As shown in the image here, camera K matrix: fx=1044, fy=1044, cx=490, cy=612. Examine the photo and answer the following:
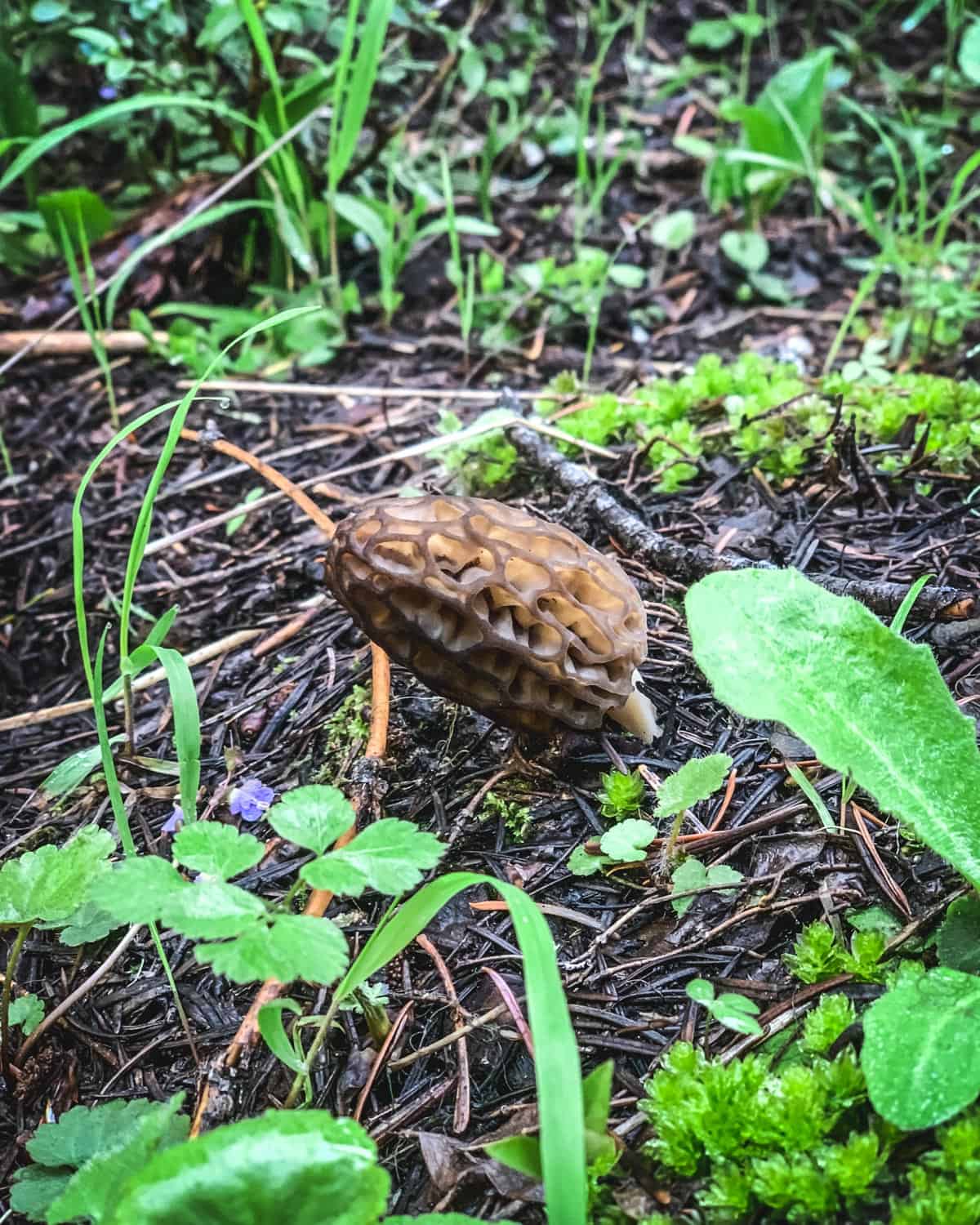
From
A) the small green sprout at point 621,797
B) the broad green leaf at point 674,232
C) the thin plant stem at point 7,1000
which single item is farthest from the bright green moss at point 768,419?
the thin plant stem at point 7,1000

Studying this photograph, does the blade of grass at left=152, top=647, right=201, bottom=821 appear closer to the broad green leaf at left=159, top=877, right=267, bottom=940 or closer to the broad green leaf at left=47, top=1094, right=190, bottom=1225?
the broad green leaf at left=159, top=877, right=267, bottom=940

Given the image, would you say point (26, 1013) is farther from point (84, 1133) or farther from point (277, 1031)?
point (277, 1031)

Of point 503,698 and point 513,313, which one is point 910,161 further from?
point 503,698

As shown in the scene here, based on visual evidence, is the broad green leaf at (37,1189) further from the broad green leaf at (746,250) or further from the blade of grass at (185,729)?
the broad green leaf at (746,250)

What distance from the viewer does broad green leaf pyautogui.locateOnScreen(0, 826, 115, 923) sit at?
181 cm

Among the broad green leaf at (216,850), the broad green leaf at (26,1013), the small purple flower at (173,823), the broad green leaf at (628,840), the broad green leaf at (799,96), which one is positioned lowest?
the broad green leaf at (26,1013)

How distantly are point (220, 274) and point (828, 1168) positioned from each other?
4.54m

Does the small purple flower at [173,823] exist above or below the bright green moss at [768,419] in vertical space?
below

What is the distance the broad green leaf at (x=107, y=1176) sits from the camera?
1367 millimetres

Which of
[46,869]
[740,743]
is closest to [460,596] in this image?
[740,743]

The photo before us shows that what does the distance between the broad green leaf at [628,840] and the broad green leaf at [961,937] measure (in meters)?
0.50

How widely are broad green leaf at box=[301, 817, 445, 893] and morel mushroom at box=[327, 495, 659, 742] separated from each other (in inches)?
24.1

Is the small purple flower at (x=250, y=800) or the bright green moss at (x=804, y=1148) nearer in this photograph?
the bright green moss at (x=804, y=1148)

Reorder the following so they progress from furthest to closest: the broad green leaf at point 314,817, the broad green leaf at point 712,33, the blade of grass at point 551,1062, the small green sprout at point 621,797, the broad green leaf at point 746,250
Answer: the broad green leaf at point 712,33, the broad green leaf at point 746,250, the small green sprout at point 621,797, the broad green leaf at point 314,817, the blade of grass at point 551,1062
